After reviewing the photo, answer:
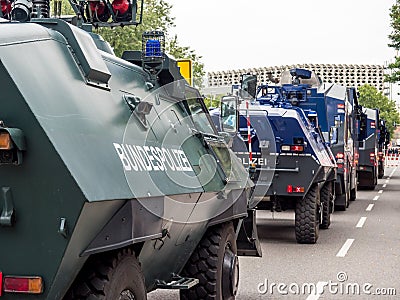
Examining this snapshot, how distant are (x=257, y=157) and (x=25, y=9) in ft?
25.0

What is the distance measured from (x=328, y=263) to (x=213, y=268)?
4649 mm

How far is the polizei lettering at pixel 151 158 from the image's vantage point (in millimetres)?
4590

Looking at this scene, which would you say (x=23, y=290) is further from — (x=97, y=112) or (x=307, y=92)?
(x=307, y=92)

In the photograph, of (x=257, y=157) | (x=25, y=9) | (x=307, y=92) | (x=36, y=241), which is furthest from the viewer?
(x=307, y=92)

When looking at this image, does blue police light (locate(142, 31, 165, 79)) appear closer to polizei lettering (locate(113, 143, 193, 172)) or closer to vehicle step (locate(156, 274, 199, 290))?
polizei lettering (locate(113, 143, 193, 172))

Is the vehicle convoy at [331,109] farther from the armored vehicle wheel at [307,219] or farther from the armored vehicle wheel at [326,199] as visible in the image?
the armored vehicle wheel at [307,219]

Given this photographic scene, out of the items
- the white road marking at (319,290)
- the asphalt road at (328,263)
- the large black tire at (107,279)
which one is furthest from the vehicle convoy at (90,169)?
the asphalt road at (328,263)

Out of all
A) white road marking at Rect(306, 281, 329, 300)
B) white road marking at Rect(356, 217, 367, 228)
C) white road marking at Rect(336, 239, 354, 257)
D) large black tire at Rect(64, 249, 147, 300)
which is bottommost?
white road marking at Rect(356, 217, 367, 228)

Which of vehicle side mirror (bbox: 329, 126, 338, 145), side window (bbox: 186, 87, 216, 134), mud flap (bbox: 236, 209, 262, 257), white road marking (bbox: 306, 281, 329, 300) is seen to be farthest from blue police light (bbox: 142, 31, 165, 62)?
vehicle side mirror (bbox: 329, 126, 338, 145)

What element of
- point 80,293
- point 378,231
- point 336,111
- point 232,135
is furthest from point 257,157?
point 80,293

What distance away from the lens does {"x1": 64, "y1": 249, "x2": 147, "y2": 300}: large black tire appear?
430cm

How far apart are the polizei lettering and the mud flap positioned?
7.68 feet

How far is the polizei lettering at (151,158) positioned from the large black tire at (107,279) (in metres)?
0.52

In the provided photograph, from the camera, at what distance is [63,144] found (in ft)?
13.0
